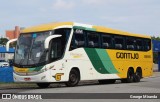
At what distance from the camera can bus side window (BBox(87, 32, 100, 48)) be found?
967 inches

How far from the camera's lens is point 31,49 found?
21.7 m

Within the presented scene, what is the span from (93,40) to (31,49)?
4.66 meters

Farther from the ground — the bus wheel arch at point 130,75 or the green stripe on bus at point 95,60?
the green stripe on bus at point 95,60

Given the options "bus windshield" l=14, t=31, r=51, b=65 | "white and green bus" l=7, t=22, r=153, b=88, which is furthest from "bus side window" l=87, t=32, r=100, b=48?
"bus windshield" l=14, t=31, r=51, b=65

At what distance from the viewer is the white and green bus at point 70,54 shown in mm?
21453

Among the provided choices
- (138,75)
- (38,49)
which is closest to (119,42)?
(138,75)

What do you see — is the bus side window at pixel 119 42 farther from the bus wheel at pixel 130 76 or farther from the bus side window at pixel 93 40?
the bus side window at pixel 93 40

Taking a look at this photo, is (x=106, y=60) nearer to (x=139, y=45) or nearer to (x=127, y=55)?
(x=127, y=55)

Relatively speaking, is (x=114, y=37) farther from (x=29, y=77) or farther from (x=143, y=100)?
(x=143, y=100)

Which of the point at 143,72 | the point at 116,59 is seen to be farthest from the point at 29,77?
the point at 143,72

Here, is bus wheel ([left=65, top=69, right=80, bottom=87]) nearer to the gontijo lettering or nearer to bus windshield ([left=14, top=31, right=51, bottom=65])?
bus windshield ([left=14, top=31, right=51, bottom=65])

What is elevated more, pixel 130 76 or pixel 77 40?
pixel 77 40

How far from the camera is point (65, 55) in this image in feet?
73.4

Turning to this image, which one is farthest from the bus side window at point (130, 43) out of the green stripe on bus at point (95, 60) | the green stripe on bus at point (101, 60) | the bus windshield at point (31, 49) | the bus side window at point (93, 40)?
the bus windshield at point (31, 49)
